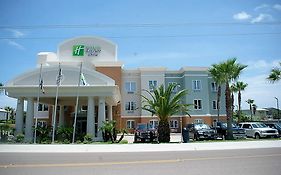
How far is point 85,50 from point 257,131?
1218 inches

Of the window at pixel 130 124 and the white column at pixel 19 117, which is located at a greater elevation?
the white column at pixel 19 117

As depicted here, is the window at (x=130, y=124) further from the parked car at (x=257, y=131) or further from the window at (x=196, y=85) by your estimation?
the parked car at (x=257, y=131)

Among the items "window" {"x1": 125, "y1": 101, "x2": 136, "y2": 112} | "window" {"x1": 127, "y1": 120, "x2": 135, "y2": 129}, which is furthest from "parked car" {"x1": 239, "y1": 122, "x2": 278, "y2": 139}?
"window" {"x1": 125, "y1": 101, "x2": 136, "y2": 112}

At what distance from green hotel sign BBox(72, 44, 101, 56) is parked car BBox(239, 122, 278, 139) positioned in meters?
27.1

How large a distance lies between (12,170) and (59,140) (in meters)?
19.0

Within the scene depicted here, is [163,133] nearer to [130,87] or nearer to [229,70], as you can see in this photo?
[229,70]

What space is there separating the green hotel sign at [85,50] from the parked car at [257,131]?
27.1m

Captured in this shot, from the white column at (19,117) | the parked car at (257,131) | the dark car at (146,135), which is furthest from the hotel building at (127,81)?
the dark car at (146,135)

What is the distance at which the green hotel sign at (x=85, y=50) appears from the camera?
4932 cm

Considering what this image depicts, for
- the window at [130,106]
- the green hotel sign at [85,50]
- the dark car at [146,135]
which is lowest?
the dark car at [146,135]

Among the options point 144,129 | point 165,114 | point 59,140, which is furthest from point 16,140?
point 165,114

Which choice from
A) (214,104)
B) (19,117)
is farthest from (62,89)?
(214,104)

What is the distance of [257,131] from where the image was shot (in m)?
31.9

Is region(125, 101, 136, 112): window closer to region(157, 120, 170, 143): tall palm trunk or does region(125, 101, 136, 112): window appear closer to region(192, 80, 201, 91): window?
region(192, 80, 201, 91): window
